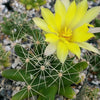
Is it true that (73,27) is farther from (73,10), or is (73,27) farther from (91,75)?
(91,75)

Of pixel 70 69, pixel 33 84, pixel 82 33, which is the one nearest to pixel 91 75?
pixel 70 69

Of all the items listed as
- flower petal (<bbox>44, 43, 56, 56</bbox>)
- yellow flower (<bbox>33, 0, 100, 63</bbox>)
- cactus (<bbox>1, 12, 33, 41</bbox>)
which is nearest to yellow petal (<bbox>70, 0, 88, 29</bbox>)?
yellow flower (<bbox>33, 0, 100, 63</bbox>)

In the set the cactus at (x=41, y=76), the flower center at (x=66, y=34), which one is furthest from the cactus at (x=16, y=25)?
the flower center at (x=66, y=34)

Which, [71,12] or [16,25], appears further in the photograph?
[16,25]

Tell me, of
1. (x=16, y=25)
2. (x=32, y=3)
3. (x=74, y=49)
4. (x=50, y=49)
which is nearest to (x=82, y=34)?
(x=74, y=49)

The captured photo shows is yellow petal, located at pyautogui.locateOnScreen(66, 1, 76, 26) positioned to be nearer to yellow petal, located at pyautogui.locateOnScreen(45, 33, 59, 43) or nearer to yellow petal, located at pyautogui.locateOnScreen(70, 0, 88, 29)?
yellow petal, located at pyautogui.locateOnScreen(70, 0, 88, 29)

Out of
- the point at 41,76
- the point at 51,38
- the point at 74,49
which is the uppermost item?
Result: the point at 51,38

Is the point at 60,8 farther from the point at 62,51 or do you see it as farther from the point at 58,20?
the point at 62,51
